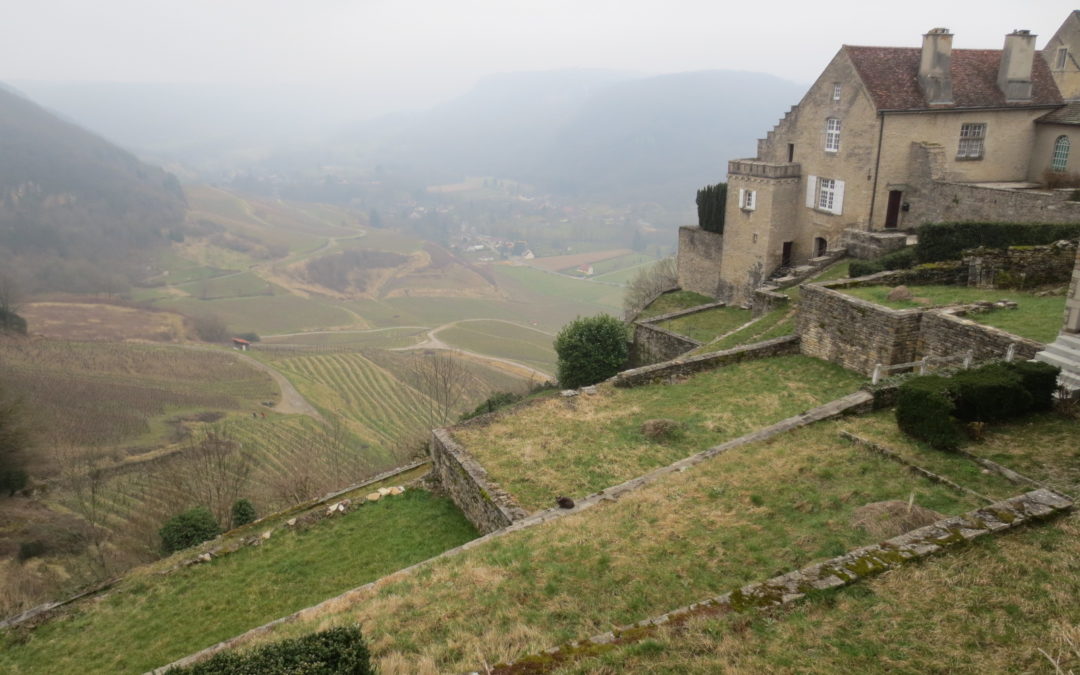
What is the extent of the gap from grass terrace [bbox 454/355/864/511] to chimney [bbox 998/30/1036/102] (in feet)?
61.9

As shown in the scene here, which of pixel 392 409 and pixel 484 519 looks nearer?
pixel 484 519

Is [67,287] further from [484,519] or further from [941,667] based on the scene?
[941,667]

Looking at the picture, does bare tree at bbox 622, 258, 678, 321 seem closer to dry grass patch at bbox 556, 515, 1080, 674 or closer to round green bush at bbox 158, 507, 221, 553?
round green bush at bbox 158, 507, 221, 553

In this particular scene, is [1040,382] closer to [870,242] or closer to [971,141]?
[870,242]

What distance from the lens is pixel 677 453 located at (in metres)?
15.2

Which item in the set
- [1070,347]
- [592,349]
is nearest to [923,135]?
[592,349]

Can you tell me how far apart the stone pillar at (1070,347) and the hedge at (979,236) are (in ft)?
34.0

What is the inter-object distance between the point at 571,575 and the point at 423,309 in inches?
5348

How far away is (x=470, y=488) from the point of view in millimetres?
15453

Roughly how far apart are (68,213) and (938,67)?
621 feet

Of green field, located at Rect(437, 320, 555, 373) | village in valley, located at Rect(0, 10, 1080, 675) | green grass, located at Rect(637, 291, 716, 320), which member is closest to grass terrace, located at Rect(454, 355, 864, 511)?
village in valley, located at Rect(0, 10, 1080, 675)

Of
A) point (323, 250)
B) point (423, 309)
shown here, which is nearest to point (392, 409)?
point (423, 309)

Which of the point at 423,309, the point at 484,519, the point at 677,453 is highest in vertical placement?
the point at 677,453

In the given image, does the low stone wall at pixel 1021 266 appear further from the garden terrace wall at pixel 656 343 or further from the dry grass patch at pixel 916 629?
the dry grass patch at pixel 916 629
